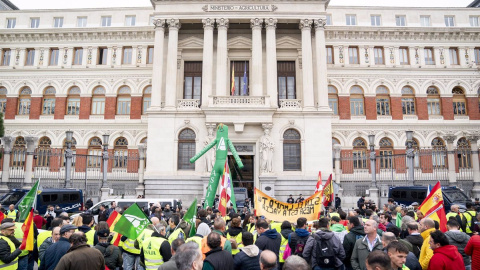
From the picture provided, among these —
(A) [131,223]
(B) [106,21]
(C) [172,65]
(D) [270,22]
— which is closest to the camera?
(A) [131,223]

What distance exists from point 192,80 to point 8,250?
25.5 m

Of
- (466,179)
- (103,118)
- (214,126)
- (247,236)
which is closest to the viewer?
(247,236)

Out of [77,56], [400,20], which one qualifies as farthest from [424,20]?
[77,56]

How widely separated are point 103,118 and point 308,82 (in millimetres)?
20321

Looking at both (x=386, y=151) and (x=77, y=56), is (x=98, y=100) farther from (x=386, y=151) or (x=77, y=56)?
(x=386, y=151)

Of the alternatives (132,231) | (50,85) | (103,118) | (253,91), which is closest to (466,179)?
(253,91)

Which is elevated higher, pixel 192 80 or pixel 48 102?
pixel 192 80

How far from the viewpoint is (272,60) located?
94.1 ft

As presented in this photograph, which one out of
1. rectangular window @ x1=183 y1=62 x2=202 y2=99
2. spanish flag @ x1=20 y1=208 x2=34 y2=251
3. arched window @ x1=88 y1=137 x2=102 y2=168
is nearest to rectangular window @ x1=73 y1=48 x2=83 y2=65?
arched window @ x1=88 y1=137 x2=102 y2=168

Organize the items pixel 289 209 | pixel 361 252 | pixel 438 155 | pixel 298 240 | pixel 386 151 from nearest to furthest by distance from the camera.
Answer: pixel 361 252
pixel 298 240
pixel 289 209
pixel 438 155
pixel 386 151

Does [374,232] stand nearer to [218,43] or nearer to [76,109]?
[218,43]

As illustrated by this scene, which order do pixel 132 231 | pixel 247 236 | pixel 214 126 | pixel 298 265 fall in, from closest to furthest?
1. pixel 298 265
2. pixel 247 236
3. pixel 132 231
4. pixel 214 126

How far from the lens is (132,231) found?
7.61m

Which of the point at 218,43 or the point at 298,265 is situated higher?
the point at 218,43
